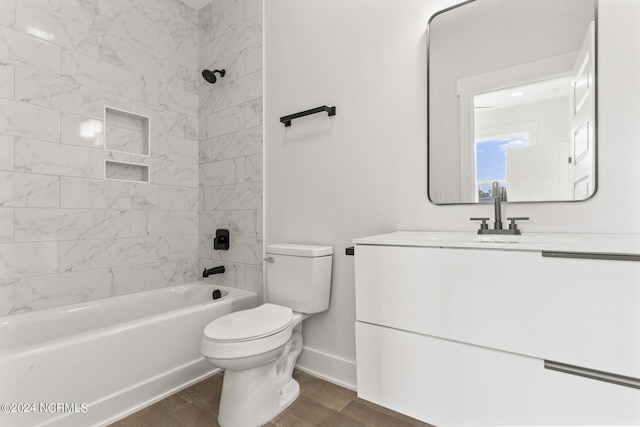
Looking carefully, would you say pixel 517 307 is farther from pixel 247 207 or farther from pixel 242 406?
pixel 247 207

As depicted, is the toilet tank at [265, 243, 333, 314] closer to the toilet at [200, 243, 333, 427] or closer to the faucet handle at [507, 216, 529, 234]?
the toilet at [200, 243, 333, 427]

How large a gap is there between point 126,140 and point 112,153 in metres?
0.16

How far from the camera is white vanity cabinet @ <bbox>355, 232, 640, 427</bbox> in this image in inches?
33.7

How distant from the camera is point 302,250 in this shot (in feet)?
5.89

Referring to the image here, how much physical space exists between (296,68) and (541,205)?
160 cm

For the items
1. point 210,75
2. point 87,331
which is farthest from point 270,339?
point 210,75

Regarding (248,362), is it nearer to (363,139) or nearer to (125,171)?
(363,139)

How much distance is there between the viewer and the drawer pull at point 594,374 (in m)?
0.84

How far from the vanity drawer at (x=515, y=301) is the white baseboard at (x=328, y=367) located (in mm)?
691

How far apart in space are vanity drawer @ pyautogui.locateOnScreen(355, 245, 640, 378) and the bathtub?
112 cm

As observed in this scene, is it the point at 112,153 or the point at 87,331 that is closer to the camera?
the point at 87,331

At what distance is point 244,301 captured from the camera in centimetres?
212


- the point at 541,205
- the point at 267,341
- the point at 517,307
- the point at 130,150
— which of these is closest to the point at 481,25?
the point at 541,205

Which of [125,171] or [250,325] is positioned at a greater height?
[125,171]
